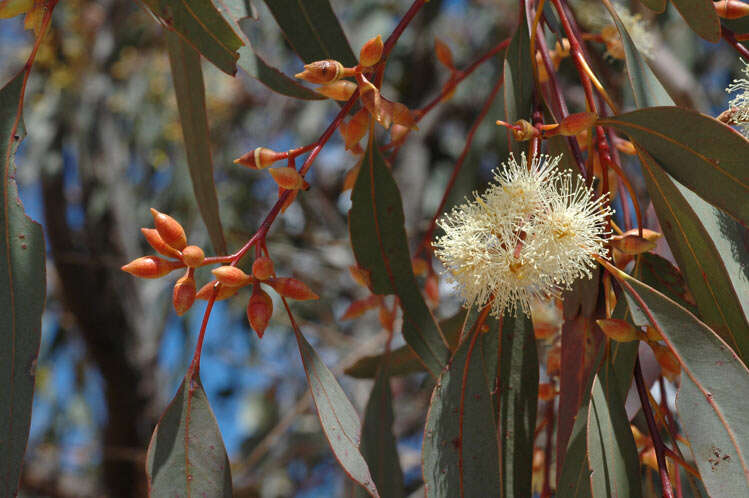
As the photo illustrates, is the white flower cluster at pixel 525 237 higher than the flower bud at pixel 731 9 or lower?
lower

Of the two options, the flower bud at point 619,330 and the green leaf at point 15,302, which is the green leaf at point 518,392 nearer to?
the flower bud at point 619,330

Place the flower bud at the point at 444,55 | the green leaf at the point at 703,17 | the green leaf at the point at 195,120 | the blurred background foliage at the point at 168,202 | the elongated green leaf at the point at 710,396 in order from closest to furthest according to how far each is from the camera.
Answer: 1. the elongated green leaf at the point at 710,396
2. the green leaf at the point at 703,17
3. the green leaf at the point at 195,120
4. the flower bud at the point at 444,55
5. the blurred background foliage at the point at 168,202

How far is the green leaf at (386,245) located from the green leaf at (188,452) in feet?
0.90

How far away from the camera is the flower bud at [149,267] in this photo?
75cm

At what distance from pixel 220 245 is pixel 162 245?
0.22 m

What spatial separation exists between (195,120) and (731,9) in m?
Answer: 0.71

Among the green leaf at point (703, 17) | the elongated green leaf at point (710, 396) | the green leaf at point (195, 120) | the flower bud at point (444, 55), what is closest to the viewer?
the elongated green leaf at point (710, 396)

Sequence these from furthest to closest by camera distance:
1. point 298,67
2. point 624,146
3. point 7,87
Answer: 1. point 298,67
2. point 624,146
3. point 7,87

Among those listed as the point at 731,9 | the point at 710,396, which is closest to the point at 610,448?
the point at 710,396

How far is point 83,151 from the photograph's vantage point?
10.6ft

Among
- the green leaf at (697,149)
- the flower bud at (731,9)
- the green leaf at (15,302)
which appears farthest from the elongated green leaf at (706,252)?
the green leaf at (15,302)

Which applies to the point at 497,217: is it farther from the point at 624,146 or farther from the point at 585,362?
the point at 624,146

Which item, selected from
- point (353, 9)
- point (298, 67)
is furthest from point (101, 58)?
point (353, 9)

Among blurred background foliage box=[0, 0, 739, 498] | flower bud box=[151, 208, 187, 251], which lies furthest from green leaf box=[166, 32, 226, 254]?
blurred background foliage box=[0, 0, 739, 498]
